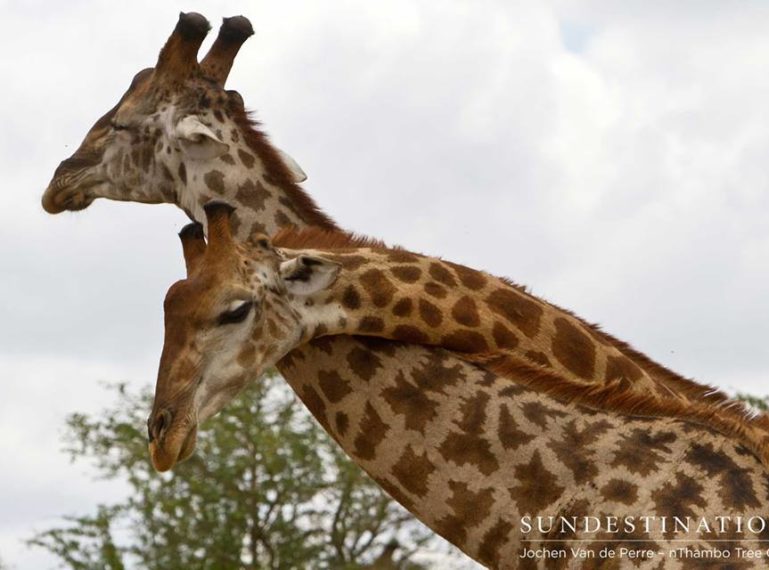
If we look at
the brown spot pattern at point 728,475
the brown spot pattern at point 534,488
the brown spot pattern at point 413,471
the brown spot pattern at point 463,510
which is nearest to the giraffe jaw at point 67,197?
the brown spot pattern at point 413,471

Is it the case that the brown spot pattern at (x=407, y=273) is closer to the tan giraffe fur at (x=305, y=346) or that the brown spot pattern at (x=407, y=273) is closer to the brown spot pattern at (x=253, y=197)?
the tan giraffe fur at (x=305, y=346)

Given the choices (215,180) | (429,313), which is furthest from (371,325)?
(215,180)

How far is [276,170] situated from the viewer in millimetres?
12078

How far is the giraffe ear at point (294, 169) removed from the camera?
12.0 metres

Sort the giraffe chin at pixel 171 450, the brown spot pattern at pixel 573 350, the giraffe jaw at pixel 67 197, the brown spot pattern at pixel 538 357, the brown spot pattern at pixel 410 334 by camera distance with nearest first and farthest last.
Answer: the giraffe chin at pixel 171 450 < the brown spot pattern at pixel 410 334 < the brown spot pattern at pixel 538 357 < the brown spot pattern at pixel 573 350 < the giraffe jaw at pixel 67 197

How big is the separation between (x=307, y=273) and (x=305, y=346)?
80 cm

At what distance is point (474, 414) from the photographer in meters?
8.89

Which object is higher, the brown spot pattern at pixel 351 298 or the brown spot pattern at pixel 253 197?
the brown spot pattern at pixel 253 197

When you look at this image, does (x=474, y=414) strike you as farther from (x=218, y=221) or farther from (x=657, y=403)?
(x=218, y=221)

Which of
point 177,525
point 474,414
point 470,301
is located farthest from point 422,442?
point 177,525

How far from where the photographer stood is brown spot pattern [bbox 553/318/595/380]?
10031mm

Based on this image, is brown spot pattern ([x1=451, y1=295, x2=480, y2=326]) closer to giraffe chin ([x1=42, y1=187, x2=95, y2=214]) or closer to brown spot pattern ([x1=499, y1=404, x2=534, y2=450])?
brown spot pattern ([x1=499, y1=404, x2=534, y2=450])

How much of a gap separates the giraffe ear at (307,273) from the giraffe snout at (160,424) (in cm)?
85

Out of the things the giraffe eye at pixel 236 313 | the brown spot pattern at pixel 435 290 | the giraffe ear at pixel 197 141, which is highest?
the giraffe ear at pixel 197 141
